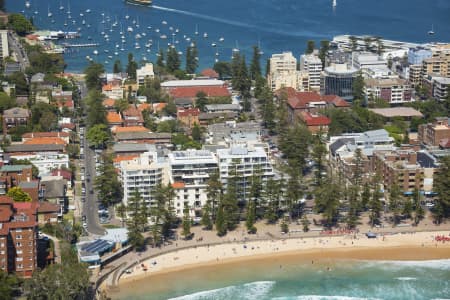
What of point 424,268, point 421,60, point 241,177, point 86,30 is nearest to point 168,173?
point 241,177

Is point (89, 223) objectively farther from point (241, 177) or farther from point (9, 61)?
point (9, 61)

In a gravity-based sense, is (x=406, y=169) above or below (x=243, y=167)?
below

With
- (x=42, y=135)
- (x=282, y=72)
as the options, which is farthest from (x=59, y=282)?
(x=282, y=72)

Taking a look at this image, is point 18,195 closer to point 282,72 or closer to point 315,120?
point 315,120

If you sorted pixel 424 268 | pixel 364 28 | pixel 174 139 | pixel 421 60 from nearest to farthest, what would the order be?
1. pixel 424 268
2. pixel 174 139
3. pixel 421 60
4. pixel 364 28

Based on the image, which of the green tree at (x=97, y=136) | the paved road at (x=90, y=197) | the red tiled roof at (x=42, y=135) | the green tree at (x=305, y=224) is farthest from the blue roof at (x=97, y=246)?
the red tiled roof at (x=42, y=135)

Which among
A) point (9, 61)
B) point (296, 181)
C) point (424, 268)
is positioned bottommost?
point (424, 268)

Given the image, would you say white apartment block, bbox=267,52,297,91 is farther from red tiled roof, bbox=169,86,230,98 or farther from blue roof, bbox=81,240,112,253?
blue roof, bbox=81,240,112,253
